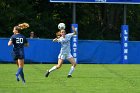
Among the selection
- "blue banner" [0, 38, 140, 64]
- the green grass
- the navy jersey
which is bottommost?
"blue banner" [0, 38, 140, 64]

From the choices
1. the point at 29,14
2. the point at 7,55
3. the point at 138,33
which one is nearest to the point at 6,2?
the point at 29,14

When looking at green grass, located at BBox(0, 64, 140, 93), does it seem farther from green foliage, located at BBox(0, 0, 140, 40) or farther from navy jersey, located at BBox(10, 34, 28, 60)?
green foliage, located at BBox(0, 0, 140, 40)

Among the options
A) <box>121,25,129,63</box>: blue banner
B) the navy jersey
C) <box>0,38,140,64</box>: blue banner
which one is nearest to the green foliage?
<box>0,38,140,64</box>: blue banner

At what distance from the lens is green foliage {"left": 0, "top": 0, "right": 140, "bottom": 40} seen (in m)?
35.9

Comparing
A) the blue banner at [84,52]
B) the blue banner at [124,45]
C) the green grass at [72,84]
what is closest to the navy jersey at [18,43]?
the green grass at [72,84]

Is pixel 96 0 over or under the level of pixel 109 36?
over

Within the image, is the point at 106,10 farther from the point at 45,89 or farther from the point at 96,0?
the point at 45,89

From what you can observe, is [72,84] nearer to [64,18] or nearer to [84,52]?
[84,52]

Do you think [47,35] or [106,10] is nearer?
[47,35]

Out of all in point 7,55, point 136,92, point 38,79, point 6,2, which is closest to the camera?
point 136,92

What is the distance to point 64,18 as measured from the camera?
39156 mm

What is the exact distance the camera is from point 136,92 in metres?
14.9

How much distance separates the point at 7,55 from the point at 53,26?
8.58 m

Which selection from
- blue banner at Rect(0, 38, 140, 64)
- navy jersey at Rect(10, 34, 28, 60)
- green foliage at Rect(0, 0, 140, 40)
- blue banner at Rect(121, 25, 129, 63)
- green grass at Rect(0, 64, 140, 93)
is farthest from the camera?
green foliage at Rect(0, 0, 140, 40)
